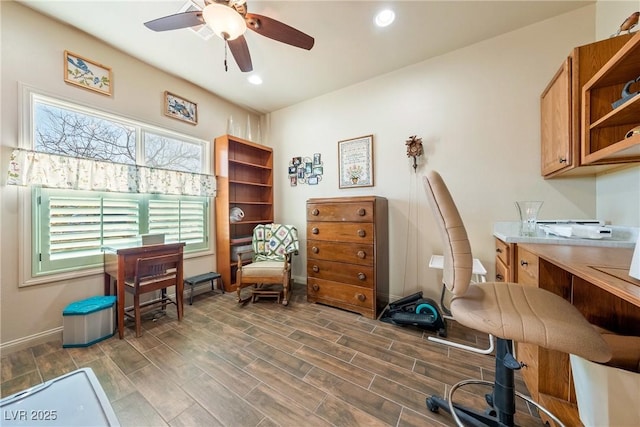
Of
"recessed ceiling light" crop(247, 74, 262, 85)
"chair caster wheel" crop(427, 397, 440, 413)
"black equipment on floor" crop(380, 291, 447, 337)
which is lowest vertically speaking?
"chair caster wheel" crop(427, 397, 440, 413)

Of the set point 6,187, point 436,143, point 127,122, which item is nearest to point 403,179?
point 436,143

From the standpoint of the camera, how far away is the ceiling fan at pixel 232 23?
1473mm

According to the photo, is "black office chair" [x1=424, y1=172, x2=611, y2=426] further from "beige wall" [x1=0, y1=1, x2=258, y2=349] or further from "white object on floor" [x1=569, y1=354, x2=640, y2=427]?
"beige wall" [x1=0, y1=1, x2=258, y2=349]

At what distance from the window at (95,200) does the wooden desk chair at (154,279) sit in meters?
0.52

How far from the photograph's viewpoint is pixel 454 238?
37.1 inches

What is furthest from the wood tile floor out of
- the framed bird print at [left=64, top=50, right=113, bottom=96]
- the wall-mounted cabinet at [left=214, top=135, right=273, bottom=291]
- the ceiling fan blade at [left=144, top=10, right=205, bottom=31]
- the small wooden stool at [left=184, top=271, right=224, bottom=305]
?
the ceiling fan blade at [left=144, top=10, right=205, bottom=31]

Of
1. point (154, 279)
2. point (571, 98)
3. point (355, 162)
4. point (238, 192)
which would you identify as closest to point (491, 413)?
Result: point (571, 98)

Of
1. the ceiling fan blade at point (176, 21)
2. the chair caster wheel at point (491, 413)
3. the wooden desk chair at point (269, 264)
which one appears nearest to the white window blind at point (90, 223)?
the wooden desk chair at point (269, 264)

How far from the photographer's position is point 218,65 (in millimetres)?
2508

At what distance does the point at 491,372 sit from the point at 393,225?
1.51 meters

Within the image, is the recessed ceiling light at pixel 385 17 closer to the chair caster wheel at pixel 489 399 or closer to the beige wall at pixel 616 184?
the beige wall at pixel 616 184

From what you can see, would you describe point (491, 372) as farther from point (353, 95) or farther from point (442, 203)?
point (353, 95)

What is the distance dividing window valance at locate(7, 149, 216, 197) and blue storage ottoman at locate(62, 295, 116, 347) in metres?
1.05

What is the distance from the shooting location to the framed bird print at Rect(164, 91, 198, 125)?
269 centimetres
